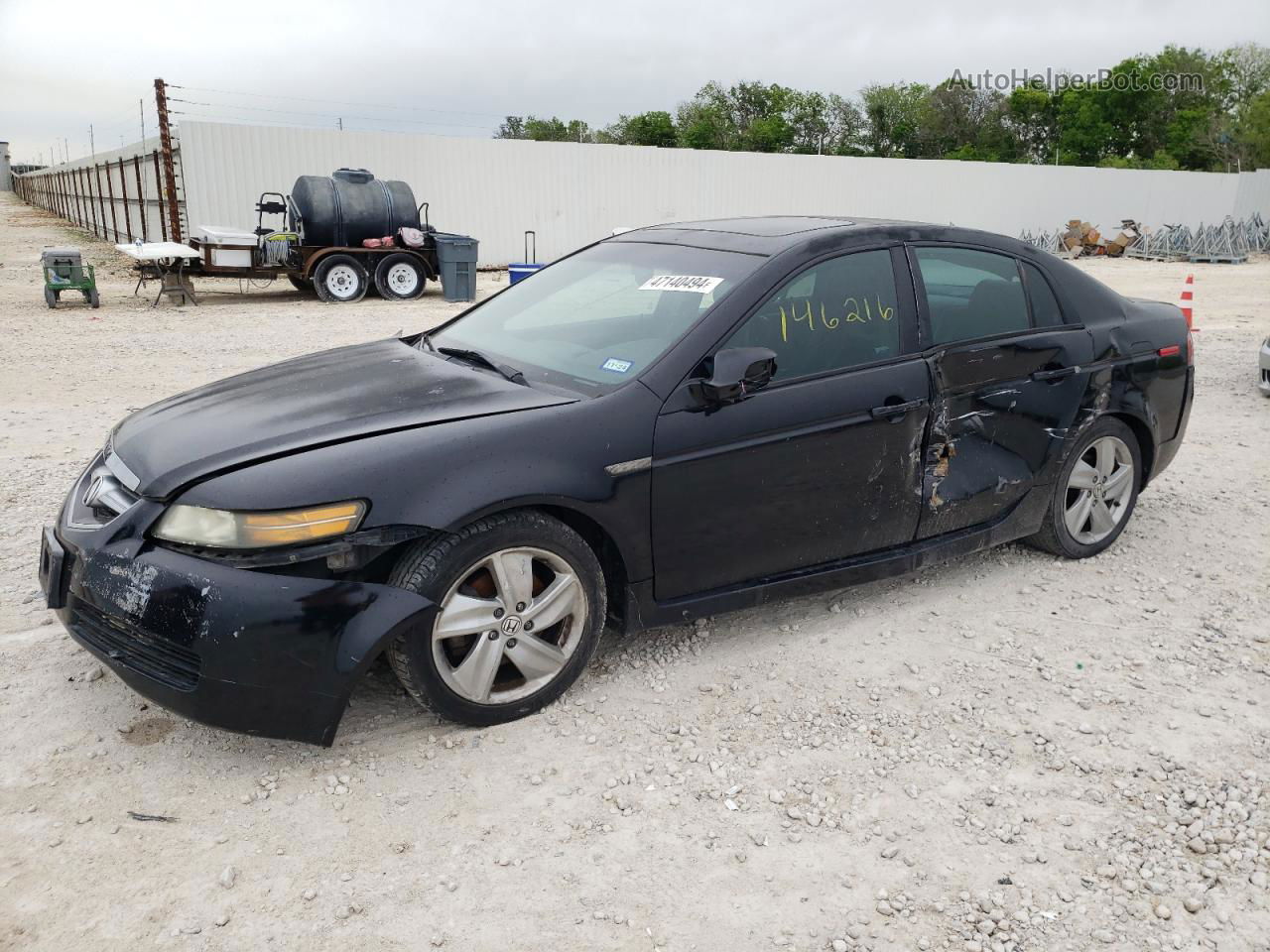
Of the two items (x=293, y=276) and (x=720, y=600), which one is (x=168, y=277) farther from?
(x=720, y=600)

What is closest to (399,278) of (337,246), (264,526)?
(337,246)

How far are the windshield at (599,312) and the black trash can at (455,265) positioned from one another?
41.0ft

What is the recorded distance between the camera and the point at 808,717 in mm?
3371

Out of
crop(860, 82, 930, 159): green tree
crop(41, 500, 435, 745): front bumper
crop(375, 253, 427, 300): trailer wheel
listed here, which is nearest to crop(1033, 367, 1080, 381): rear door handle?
crop(41, 500, 435, 745): front bumper

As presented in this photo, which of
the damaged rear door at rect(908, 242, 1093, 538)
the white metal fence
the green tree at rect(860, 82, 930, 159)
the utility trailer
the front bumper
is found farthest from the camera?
the green tree at rect(860, 82, 930, 159)

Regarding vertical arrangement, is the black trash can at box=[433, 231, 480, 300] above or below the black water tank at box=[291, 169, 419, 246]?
below

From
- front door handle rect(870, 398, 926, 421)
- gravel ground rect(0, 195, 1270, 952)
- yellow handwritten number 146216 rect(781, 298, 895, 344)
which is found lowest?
gravel ground rect(0, 195, 1270, 952)

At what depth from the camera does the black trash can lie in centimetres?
1650

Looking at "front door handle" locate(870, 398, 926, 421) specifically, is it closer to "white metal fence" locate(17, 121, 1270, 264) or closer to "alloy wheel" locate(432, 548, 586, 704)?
"alloy wheel" locate(432, 548, 586, 704)

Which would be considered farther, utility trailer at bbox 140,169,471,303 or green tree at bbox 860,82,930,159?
green tree at bbox 860,82,930,159

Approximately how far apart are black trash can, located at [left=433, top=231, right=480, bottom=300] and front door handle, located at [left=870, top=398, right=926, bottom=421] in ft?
44.3

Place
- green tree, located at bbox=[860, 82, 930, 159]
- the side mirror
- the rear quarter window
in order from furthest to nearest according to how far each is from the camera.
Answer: green tree, located at bbox=[860, 82, 930, 159], the rear quarter window, the side mirror

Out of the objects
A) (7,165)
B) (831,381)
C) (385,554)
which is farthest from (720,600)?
(7,165)

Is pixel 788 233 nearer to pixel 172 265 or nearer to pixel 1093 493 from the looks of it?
pixel 1093 493
